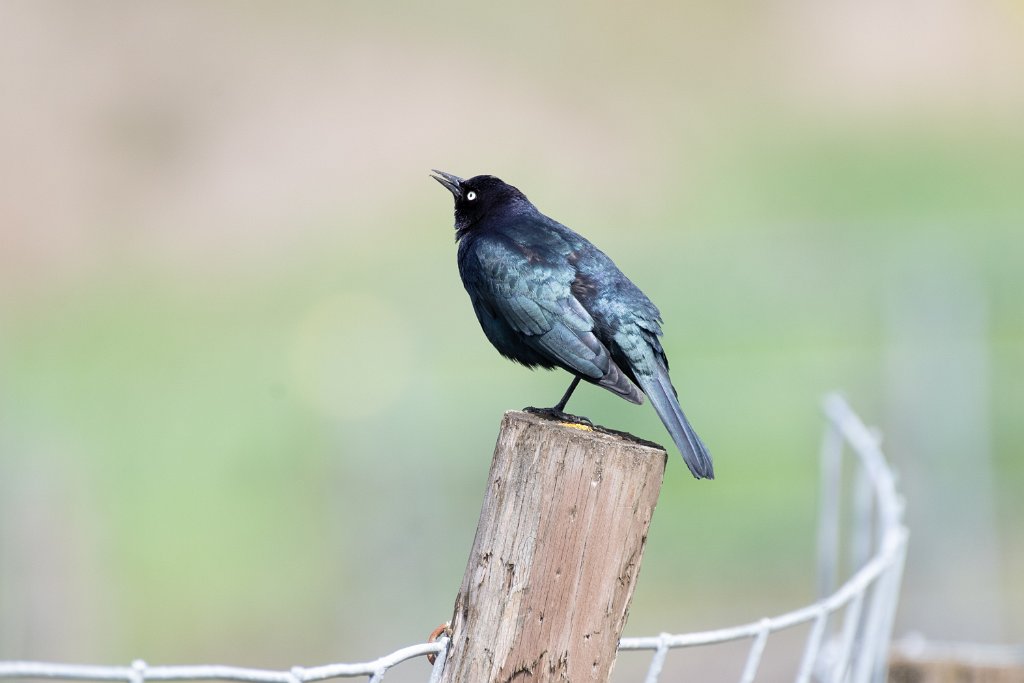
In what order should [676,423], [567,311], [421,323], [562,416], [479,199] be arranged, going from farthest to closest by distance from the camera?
[421,323]
[479,199]
[567,311]
[676,423]
[562,416]

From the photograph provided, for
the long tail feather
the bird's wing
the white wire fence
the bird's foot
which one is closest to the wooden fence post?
the white wire fence

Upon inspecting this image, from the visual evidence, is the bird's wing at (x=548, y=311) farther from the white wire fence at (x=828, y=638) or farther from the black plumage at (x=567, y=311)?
the white wire fence at (x=828, y=638)

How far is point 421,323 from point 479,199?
4562 millimetres

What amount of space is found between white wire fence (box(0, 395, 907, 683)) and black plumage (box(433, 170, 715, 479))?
62 centimetres

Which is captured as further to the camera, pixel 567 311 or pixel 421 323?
pixel 421 323

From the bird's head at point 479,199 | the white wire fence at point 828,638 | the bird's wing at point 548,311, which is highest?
the bird's head at point 479,199

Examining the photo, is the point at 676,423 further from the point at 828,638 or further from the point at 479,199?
the point at 479,199

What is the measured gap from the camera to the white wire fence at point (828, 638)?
2.02 metres

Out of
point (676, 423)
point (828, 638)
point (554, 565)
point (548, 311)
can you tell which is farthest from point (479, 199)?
point (554, 565)

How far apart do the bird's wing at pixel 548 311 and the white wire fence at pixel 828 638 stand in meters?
0.74

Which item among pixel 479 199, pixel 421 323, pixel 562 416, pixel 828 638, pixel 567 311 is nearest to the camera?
pixel 562 416

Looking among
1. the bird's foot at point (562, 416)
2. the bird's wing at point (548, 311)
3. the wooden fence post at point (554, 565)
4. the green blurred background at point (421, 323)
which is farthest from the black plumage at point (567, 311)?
the green blurred background at point (421, 323)

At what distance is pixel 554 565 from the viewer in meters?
2.27

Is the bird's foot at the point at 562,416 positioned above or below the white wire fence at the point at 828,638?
above
